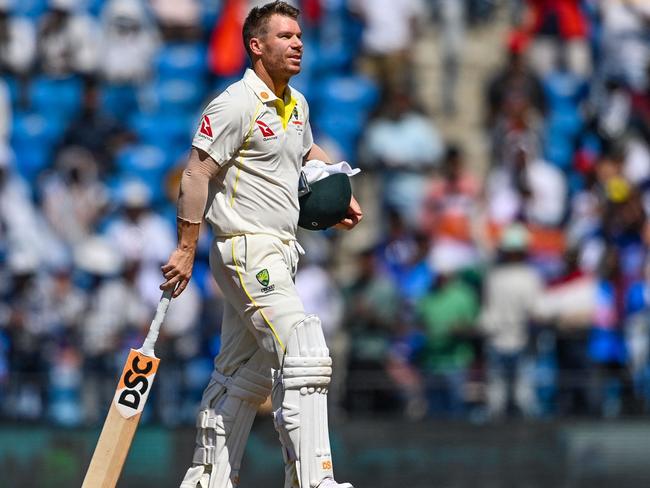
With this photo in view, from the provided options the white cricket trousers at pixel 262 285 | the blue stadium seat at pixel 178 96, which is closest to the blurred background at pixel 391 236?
the blue stadium seat at pixel 178 96

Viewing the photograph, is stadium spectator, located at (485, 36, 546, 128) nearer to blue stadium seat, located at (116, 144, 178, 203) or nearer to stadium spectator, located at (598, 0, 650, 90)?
stadium spectator, located at (598, 0, 650, 90)

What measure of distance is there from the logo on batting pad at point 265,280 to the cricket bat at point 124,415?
15.7 inches

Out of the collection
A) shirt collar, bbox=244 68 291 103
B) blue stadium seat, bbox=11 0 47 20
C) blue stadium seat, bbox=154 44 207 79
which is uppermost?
blue stadium seat, bbox=11 0 47 20

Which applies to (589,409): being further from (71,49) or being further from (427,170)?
(71,49)

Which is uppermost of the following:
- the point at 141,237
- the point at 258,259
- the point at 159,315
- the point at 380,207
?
the point at 380,207

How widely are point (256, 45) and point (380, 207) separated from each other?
6.19 m

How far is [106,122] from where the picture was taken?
1309 cm

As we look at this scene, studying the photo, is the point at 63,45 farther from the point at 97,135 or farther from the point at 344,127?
the point at 344,127

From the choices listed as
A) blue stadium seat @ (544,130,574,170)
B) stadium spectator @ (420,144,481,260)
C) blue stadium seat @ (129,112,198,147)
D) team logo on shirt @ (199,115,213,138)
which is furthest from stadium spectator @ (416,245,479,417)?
team logo on shirt @ (199,115,213,138)

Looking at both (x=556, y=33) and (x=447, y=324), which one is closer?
(x=447, y=324)

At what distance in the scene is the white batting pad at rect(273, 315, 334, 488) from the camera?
20.5ft

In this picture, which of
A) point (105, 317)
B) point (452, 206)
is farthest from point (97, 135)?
point (452, 206)

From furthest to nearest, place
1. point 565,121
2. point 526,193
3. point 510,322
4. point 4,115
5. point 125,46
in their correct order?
point 565,121
point 125,46
point 4,115
point 526,193
point 510,322

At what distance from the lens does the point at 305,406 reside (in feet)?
20.5
